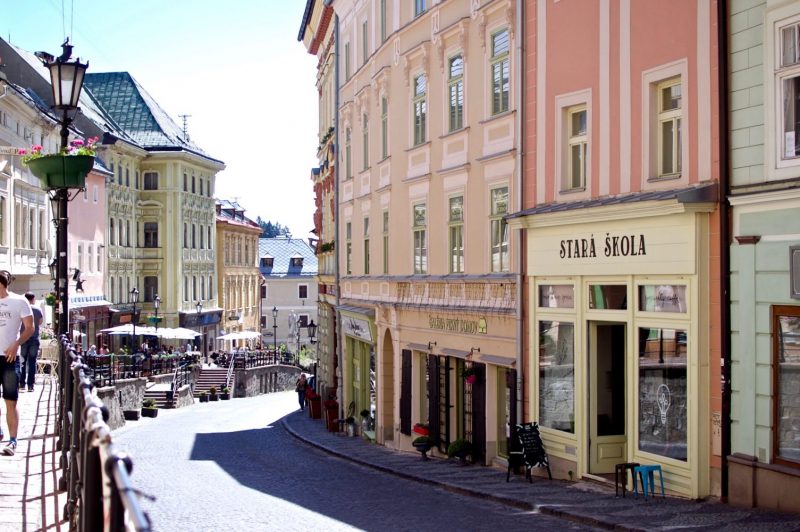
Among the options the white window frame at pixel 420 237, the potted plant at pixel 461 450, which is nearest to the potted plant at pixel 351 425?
the white window frame at pixel 420 237

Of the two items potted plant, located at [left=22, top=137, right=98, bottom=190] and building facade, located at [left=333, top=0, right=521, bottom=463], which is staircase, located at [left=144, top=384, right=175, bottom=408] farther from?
potted plant, located at [left=22, top=137, right=98, bottom=190]

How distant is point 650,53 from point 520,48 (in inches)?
167

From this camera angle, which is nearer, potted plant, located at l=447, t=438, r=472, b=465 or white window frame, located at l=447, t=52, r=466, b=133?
potted plant, located at l=447, t=438, r=472, b=465

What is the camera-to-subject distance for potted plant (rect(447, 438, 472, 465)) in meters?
23.1

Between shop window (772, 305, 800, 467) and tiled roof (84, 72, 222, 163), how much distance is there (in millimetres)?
64244

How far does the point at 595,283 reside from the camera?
17.9m

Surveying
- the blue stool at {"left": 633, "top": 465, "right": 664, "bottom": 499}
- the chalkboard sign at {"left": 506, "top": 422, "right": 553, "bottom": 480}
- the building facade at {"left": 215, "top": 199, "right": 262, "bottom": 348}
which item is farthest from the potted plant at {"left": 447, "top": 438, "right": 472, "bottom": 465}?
the building facade at {"left": 215, "top": 199, "right": 262, "bottom": 348}

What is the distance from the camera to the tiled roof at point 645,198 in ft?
49.2

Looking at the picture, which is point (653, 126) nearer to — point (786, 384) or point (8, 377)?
point (786, 384)

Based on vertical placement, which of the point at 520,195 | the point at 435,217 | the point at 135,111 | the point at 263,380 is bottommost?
the point at 263,380

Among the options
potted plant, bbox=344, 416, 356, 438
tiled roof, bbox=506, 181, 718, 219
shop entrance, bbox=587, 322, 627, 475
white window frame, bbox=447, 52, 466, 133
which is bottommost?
potted plant, bbox=344, 416, 356, 438

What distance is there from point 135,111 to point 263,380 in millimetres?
20214

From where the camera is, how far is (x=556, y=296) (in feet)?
63.0

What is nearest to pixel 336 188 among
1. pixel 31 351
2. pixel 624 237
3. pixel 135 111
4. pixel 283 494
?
pixel 31 351
